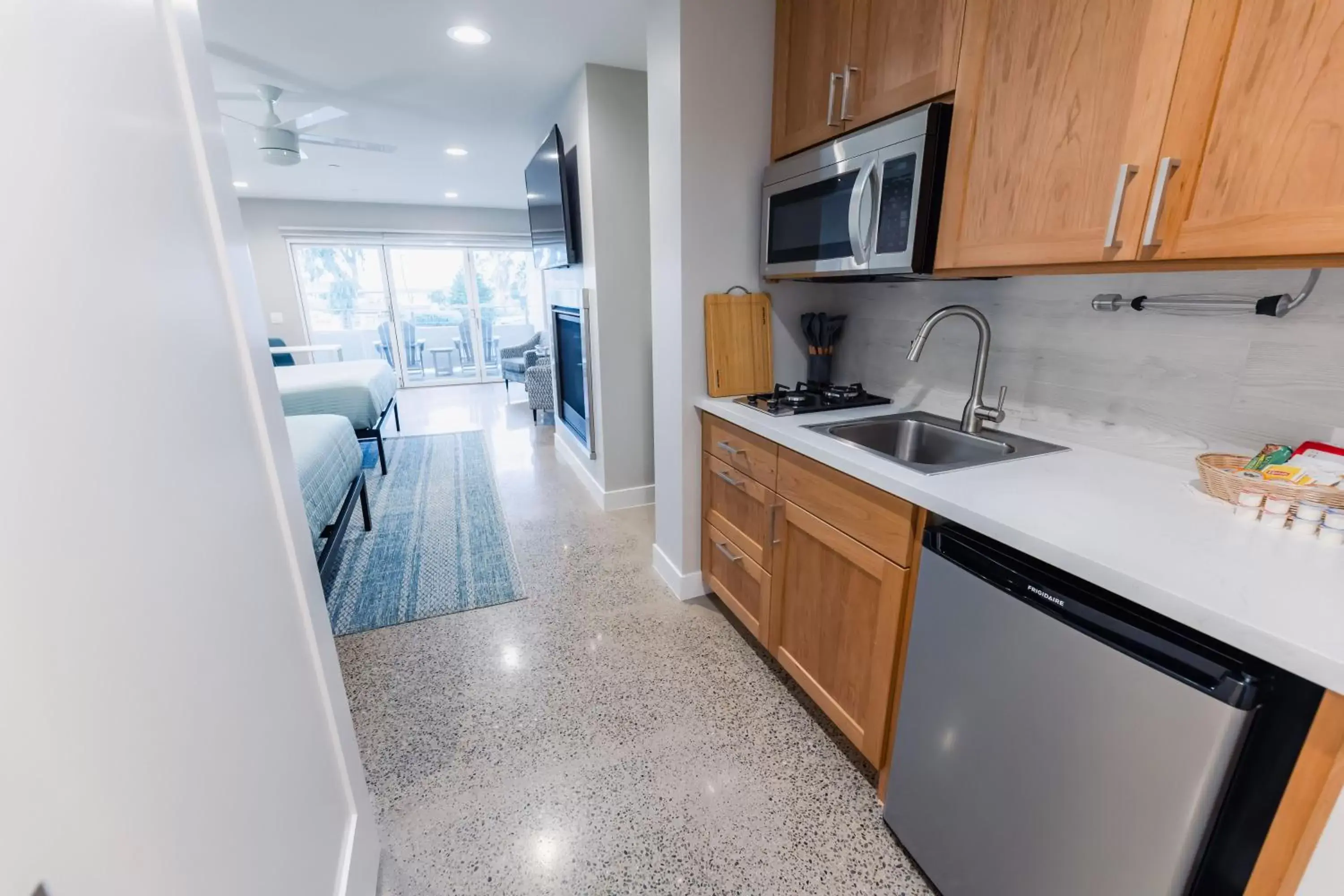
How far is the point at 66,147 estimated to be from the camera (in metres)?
0.53

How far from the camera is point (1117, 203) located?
101cm

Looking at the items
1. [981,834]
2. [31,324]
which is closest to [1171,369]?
[981,834]

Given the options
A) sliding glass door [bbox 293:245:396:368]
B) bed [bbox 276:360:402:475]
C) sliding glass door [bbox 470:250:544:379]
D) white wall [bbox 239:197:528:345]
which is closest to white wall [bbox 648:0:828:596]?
bed [bbox 276:360:402:475]

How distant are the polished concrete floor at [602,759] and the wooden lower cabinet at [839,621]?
7.6 inches

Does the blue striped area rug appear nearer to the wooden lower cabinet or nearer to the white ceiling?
the wooden lower cabinet

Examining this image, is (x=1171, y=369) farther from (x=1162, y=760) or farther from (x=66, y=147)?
(x=66, y=147)

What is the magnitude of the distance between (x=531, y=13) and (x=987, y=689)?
285 cm

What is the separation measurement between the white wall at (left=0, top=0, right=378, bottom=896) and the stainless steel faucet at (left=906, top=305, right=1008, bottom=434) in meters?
1.45

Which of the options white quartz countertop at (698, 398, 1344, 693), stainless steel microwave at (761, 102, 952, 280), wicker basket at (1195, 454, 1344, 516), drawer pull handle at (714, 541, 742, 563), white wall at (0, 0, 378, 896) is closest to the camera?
white wall at (0, 0, 378, 896)

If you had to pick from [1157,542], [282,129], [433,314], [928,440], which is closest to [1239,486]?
[1157,542]

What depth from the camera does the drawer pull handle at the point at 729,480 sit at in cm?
190

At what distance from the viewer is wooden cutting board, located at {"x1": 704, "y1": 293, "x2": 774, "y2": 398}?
79.8 inches

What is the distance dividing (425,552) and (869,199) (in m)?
2.60

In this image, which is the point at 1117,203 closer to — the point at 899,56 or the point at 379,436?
the point at 899,56
